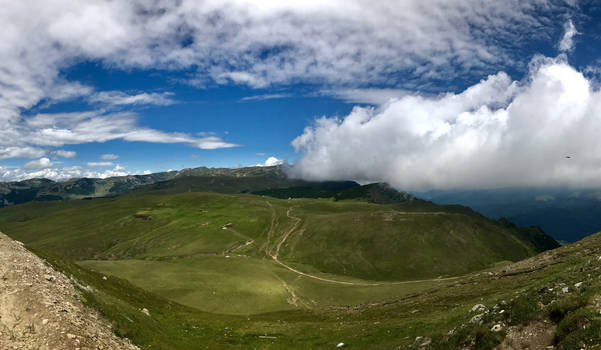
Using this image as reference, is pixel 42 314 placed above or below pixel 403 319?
above

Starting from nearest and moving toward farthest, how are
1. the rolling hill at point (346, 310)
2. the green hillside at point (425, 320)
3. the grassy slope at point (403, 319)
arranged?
the green hillside at point (425, 320), the grassy slope at point (403, 319), the rolling hill at point (346, 310)

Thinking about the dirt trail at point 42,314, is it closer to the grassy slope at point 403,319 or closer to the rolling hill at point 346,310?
the grassy slope at point 403,319

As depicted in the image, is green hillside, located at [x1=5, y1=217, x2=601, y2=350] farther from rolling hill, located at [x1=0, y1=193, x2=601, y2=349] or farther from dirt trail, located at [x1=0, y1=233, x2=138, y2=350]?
dirt trail, located at [x1=0, y1=233, x2=138, y2=350]

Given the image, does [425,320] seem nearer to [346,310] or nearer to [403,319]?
[403,319]

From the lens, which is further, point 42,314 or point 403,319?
point 403,319

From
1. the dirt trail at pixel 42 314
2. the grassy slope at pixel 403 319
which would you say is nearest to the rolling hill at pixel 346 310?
the grassy slope at pixel 403 319

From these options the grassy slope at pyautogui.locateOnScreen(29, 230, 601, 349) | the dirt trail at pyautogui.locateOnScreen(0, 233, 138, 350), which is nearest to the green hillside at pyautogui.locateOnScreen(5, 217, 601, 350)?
the grassy slope at pyautogui.locateOnScreen(29, 230, 601, 349)

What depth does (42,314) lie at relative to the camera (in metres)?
22.4

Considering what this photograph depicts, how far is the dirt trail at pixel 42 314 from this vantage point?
2072cm

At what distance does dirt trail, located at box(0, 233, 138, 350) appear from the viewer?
68.0ft

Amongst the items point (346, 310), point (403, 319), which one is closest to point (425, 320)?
point (403, 319)

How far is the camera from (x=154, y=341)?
32.4 m

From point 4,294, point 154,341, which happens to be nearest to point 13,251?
point 4,294

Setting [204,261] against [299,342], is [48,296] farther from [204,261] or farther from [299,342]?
[204,261]
